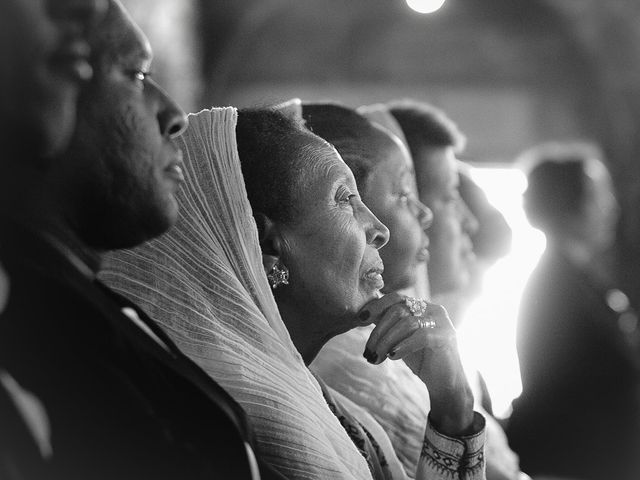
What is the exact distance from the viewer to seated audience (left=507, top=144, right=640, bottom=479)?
9.04 ft

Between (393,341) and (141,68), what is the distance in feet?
1.79

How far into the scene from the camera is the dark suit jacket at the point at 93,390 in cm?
84

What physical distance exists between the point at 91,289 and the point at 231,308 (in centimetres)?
37

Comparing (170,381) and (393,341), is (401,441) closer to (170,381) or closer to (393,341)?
(393,341)

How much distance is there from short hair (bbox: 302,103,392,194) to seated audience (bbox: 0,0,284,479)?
0.57 meters

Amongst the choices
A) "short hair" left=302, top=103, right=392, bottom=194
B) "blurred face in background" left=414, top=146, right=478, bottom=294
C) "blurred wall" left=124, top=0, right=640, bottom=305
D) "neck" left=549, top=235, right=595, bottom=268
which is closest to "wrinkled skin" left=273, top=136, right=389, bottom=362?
"short hair" left=302, top=103, right=392, bottom=194

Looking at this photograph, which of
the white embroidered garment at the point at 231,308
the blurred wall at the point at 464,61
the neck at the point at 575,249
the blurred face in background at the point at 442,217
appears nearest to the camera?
the white embroidered garment at the point at 231,308

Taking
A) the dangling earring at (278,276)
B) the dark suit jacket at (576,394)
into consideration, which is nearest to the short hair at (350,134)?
the dangling earring at (278,276)

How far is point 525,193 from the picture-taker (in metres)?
3.48

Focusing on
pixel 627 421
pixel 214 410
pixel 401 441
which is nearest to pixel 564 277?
pixel 627 421

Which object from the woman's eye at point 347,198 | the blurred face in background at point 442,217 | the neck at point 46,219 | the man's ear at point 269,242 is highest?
the blurred face in background at point 442,217

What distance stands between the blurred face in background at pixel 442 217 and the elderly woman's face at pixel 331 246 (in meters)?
0.64

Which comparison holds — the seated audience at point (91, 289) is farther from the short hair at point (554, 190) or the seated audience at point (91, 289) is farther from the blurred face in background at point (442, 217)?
the short hair at point (554, 190)

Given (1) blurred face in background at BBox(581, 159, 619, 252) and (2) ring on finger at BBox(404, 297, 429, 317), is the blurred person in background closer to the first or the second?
(2) ring on finger at BBox(404, 297, 429, 317)
